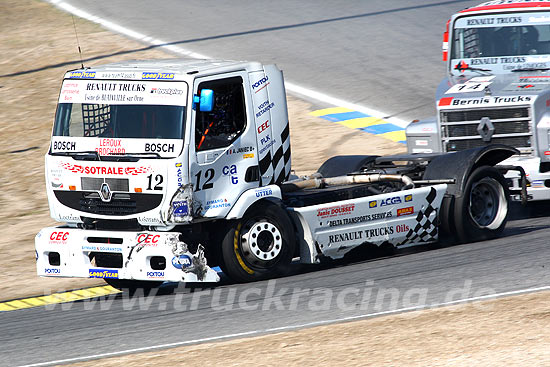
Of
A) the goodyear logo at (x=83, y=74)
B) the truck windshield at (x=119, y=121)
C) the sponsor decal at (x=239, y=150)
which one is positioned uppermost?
the goodyear logo at (x=83, y=74)

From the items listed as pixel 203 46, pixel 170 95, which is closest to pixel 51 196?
pixel 170 95

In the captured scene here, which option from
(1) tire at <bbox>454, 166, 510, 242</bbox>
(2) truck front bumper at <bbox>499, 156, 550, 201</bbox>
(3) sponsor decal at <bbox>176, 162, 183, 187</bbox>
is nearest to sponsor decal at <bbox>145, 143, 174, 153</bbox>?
(3) sponsor decal at <bbox>176, 162, 183, 187</bbox>

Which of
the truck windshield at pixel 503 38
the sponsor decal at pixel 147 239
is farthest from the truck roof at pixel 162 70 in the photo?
the truck windshield at pixel 503 38

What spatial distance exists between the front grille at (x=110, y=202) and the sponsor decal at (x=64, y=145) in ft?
1.44

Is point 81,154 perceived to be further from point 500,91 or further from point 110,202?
point 500,91

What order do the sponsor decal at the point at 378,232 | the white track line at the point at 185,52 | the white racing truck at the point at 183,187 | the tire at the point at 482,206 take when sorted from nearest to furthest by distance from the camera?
the white racing truck at the point at 183,187
the sponsor decal at the point at 378,232
the tire at the point at 482,206
the white track line at the point at 185,52

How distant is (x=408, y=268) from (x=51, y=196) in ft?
12.4

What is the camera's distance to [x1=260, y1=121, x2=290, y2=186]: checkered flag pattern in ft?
31.8

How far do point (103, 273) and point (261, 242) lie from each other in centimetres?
162

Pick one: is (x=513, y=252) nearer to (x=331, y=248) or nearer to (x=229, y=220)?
(x=331, y=248)

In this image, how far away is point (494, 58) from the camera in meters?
12.6

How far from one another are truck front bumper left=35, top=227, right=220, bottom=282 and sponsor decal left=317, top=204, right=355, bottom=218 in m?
1.38

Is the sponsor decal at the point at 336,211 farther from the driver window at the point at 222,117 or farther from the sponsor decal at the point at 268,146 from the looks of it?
the driver window at the point at 222,117

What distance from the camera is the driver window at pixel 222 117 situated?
9117mm
